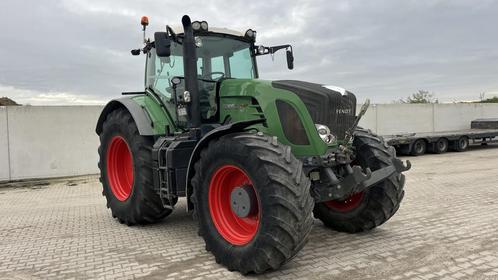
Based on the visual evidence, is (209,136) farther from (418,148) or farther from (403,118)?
(403,118)

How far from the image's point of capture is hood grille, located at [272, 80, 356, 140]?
15.5 feet

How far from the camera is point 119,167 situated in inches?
274

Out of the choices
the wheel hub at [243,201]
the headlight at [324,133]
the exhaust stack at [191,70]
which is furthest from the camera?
the exhaust stack at [191,70]

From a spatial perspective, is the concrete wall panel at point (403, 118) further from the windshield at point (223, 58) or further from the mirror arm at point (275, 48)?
the windshield at point (223, 58)

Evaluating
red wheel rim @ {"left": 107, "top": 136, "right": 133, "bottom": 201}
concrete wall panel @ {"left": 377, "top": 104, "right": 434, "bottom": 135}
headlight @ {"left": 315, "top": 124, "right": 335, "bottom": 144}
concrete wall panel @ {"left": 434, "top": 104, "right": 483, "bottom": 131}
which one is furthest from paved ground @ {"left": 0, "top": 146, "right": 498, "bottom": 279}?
concrete wall panel @ {"left": 434, "top": 104, "right": 483, "bottom": 131}

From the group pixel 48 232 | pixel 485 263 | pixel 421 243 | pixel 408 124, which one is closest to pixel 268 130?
pixel 421 243

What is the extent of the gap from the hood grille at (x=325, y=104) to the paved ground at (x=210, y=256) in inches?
54.7

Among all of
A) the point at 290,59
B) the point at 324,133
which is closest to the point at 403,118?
the point at 290,59

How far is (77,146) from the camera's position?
13094 mm

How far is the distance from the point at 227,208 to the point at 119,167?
9.44 ft

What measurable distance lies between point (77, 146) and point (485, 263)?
11473 millimetres

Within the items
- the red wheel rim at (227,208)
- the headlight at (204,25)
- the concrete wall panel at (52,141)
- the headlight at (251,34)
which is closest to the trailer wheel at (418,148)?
the concrete wall panel at (52,141)

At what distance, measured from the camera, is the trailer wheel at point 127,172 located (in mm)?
5949

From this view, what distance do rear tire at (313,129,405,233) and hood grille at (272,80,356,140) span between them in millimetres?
440
